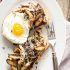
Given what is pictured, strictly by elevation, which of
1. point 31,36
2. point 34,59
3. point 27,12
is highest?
point 27,12

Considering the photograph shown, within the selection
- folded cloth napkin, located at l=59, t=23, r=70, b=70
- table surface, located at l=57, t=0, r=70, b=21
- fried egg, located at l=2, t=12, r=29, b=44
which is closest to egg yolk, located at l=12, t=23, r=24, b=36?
fried egg, located at l=2, t=12, r=29, b=44

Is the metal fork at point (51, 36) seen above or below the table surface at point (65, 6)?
below

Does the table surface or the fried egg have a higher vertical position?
the table surface

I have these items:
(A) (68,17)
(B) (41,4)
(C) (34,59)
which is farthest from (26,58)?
(A) (68,17)

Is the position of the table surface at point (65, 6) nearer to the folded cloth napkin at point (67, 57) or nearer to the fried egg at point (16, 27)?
the folded cloth napkin at point (67, 57)

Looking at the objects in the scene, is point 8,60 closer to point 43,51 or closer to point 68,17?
point 43,51

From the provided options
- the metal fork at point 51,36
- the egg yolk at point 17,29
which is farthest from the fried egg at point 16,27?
the metal fork at point 51,36

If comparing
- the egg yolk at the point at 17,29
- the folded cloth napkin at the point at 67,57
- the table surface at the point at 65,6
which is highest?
the table surface at the point at 65,6

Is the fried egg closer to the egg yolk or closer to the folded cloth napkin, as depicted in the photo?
the egg yolk

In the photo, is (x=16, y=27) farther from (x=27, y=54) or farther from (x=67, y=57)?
(x=67, y=57)
